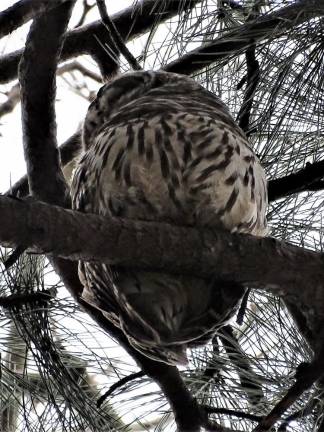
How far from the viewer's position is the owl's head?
8.75 feet

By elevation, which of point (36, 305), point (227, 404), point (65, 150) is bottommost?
point (227, 404)

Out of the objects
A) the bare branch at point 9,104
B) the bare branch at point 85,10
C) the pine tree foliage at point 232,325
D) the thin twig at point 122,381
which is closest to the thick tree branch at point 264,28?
the pine tree foliage at point 232,325

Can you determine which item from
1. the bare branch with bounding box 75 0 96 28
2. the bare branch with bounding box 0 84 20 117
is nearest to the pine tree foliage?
the bare branch with bounding box 75 0 96 28

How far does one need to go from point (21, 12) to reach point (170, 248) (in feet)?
2.59

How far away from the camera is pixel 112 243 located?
1700 mm

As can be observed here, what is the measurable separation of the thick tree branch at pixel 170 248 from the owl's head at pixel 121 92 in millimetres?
915

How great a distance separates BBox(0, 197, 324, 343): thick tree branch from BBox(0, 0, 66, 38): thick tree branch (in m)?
0.67

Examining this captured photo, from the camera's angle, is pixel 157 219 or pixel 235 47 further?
pixel 235 47

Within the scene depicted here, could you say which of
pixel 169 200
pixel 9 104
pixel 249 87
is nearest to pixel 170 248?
pixel 169 200

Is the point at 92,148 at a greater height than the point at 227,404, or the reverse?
the point at 92,148

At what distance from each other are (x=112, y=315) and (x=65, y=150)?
946 millimetres

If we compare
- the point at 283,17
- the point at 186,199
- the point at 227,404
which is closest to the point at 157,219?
the point at 186,199

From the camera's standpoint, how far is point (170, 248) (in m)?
1.76

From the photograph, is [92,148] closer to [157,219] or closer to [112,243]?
[157,219]
